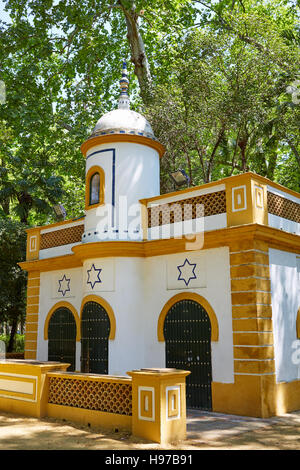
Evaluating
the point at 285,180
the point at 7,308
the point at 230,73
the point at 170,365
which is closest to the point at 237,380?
the point at 170,365

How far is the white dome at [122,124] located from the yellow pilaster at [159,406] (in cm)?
734

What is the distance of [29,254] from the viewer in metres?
15.1

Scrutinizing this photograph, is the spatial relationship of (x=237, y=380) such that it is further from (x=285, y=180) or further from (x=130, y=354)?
(x=285, y=180)

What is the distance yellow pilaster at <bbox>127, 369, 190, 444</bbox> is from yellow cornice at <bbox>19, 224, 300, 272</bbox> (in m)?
3.66

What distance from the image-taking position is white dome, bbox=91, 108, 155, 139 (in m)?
12.4

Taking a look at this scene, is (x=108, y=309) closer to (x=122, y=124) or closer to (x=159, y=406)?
(x=159, y=406)

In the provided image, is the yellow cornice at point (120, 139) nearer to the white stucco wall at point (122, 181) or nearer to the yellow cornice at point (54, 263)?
the white stucco wall at point (122, 181)

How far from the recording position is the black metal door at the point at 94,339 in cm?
1112

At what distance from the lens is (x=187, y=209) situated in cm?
1110

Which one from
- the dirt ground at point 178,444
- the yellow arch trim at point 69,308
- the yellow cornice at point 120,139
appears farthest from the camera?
the yellow arch trim at point 69,308

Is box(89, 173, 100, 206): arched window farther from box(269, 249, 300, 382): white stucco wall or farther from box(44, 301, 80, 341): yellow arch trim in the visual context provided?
box(269, 249, 300, 382): white stucco wall

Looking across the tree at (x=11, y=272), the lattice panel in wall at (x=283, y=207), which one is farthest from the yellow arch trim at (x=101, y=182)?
the tree at (x=11, y=272)

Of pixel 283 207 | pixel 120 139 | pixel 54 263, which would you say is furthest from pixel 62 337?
pixel 283 207

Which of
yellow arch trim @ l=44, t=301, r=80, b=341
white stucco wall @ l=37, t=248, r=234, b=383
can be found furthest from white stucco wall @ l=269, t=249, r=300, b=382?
yellow arch trim @ l=44, t=301, r=80, b=341
